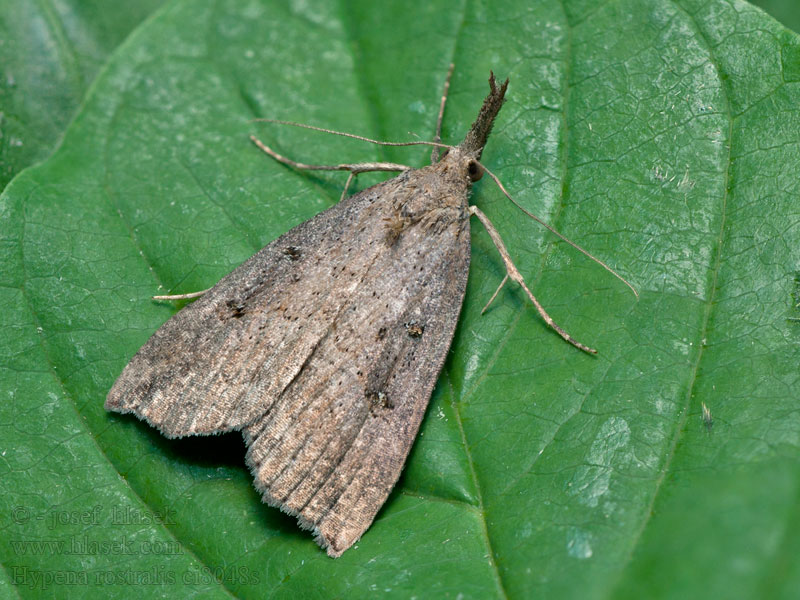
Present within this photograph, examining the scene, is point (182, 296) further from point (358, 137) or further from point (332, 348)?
point (358, 137)

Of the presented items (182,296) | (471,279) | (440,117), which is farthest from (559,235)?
(182,296)

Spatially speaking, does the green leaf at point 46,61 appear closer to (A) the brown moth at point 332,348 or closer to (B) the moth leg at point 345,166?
(B) the moth leg at point 345,166

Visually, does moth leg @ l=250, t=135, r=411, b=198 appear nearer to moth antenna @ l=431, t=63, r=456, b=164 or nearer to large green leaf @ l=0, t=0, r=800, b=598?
large green leaf @ l=0, t=0, r=800, b=598

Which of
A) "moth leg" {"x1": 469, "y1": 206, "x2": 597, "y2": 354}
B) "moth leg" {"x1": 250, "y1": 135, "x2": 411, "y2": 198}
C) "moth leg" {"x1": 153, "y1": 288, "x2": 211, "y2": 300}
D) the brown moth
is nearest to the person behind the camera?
the brown moth

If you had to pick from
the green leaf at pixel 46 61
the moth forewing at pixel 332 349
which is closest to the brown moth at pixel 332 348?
the moth forewing at pixel 332 349

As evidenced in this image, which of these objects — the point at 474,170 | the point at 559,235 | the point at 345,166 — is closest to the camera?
the point at 559,235

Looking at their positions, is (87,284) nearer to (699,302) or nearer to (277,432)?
(277,432)

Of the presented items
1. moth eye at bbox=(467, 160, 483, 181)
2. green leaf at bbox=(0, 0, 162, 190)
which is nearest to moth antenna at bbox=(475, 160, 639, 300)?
moth eye at bbox=(467, 160, 483, 181)

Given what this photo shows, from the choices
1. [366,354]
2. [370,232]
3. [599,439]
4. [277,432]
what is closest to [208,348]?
[277,432]
